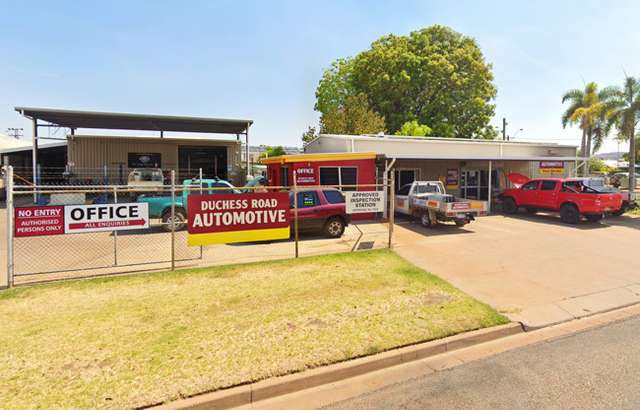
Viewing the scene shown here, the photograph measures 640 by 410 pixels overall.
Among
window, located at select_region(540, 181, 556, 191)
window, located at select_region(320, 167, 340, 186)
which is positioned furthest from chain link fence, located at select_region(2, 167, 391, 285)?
window, located at select_region(540, 181, 556, 191)

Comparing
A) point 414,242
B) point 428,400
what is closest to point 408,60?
point 414,242

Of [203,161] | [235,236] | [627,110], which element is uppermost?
[627,110]

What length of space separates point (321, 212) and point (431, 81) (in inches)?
1032

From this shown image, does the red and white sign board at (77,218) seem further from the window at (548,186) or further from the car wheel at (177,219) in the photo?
the window at (548,186)

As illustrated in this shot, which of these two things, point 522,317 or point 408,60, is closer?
point 522,317

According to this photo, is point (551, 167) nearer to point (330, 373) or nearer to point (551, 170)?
point (551, 170)

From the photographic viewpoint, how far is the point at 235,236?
8.59 m

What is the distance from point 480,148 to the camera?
70.2 ft

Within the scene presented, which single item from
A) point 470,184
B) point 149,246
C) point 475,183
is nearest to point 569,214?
point 470,184

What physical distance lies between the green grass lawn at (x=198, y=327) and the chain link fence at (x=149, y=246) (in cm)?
101

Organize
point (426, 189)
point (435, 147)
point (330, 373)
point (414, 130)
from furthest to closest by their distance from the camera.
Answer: point (414, 130), point (435, 147), point (426, 189), point (330, 373)

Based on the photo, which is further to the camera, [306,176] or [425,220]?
[306,176]

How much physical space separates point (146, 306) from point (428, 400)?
449 centimetres

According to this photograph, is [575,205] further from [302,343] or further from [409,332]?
[302,343]
